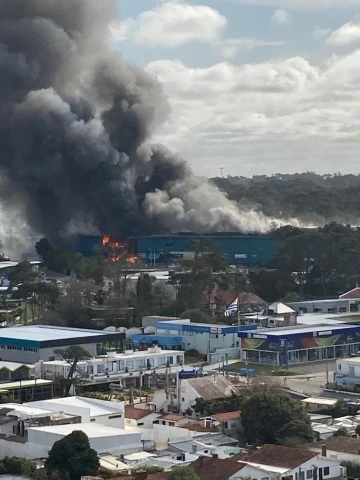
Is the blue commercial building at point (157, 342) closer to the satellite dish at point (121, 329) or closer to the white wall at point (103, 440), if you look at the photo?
the satellite dish at point (121, 329)

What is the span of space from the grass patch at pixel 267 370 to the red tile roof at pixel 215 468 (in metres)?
15.6

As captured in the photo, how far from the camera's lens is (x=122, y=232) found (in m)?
72.9

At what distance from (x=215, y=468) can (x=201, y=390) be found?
867 centimetres

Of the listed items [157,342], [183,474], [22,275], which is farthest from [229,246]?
[183,474]

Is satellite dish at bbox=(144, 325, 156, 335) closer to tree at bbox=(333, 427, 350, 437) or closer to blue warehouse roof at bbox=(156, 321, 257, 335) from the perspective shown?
blue warehouse roof at bbox=(156, 321, 257, 335)

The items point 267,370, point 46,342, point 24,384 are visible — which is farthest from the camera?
point 267,370

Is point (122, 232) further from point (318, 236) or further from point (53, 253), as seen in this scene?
point (318, 236)

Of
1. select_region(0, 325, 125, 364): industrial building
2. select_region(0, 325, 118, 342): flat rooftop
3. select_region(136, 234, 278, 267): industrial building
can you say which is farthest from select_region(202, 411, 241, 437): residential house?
select_region(136, 234, 278, 267): industrial building

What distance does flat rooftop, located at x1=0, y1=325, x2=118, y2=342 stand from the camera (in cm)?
4241

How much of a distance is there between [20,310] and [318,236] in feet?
54.4

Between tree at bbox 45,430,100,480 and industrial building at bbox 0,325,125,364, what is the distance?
619 inches

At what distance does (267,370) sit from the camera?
138 feet

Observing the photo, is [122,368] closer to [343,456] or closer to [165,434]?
[165,434]

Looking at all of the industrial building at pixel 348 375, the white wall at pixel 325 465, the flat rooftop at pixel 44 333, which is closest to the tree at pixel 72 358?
the flat rooftop at pixel 44 333
